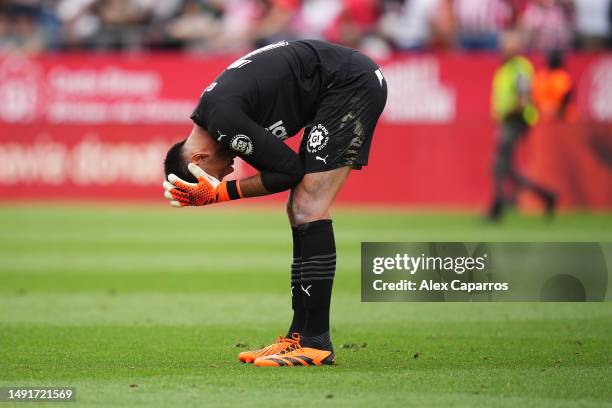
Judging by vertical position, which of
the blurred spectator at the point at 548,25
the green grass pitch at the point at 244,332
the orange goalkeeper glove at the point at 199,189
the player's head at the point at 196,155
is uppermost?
the blurred spectator at the point at 548,25

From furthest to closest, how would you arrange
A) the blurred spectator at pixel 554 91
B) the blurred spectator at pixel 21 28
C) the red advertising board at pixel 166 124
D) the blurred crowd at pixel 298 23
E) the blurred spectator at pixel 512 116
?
the blurred spectator at pixel 21 28 → the blurred crowd at pixel 298 23 → the red advertising board at pixel 166 124 → the blurred spectator at pixel 554 91 → the blurred spectator at pixel 512 116

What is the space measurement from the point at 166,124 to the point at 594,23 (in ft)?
28.2

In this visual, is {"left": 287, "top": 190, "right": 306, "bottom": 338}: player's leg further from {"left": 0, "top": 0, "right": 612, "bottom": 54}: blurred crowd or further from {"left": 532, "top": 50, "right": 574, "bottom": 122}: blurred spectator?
{"left": 0, "top": 0, "right": 612, "bottom": 54}: blurred crowd

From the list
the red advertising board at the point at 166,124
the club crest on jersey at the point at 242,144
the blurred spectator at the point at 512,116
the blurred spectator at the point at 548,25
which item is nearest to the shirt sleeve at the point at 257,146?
the club crest on jersey at the point at 242,144

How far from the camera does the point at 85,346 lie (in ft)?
24.0

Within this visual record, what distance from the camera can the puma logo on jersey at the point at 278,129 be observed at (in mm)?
6613

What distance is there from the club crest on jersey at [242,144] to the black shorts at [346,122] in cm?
45

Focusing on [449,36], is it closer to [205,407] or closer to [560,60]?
[560,60]

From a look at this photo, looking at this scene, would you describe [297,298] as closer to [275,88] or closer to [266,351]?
[266,351]

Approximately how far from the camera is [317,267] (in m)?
6.59

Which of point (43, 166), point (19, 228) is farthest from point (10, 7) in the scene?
point (19, 228)

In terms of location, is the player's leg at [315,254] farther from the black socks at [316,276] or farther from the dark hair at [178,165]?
the dark hair at [178,165]

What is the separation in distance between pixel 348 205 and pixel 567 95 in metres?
4.44

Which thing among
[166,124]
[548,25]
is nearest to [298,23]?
[166,124]
